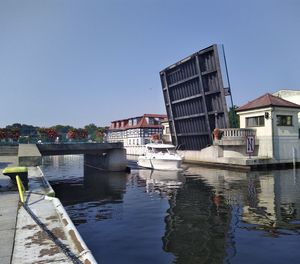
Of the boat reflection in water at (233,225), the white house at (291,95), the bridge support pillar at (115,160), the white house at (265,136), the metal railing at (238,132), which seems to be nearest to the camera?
the boat reflection in water at (233,225)

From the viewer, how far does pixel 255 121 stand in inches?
1646

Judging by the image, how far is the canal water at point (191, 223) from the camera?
1016 centimetres

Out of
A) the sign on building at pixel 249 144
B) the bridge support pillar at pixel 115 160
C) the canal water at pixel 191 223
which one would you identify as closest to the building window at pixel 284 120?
the sign on building at pixel 249 144

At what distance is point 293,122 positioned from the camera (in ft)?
136

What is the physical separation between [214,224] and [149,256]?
15.5 ft

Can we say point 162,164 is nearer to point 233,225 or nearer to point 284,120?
point 284,120

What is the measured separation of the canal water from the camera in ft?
33.3

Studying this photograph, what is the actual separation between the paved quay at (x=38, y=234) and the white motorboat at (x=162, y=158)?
2561 centimetres

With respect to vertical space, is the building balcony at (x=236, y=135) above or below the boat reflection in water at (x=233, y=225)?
above

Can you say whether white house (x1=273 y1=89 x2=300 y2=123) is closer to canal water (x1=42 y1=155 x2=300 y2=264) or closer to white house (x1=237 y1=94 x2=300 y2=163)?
white house (x1=237 y1=94 x2=300 y2=163)

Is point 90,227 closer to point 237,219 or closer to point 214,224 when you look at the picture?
point 214,224

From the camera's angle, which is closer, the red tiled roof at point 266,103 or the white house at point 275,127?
the white house at point 275,127

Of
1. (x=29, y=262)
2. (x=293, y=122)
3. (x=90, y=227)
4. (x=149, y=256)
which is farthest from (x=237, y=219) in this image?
(x=293, y=122)

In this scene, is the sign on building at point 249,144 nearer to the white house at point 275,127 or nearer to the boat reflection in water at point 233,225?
the white house at point 275,127
